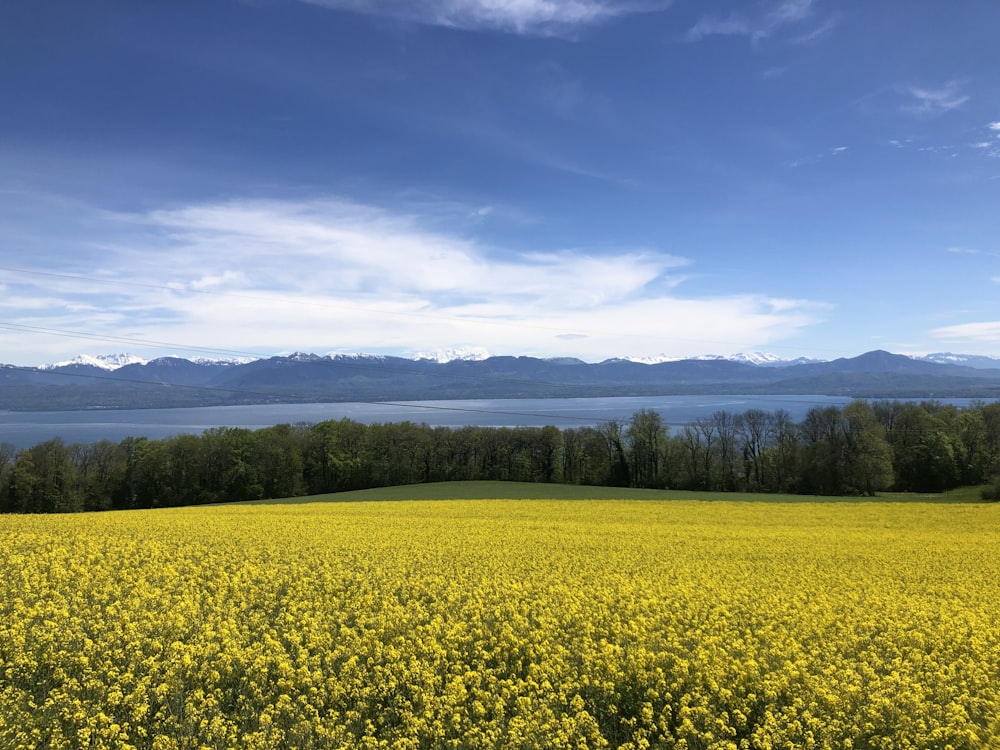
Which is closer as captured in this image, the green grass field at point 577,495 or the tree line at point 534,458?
the green grass field at point 577,495

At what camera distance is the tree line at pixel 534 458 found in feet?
180

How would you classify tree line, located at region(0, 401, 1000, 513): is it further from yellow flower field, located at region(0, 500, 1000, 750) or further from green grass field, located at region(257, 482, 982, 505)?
yellow flower field, located at region(0, 500, 1000, 750)

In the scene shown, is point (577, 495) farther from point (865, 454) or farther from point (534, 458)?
point (865, 454)

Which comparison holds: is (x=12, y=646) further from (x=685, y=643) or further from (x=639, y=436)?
(x=639, y=436)

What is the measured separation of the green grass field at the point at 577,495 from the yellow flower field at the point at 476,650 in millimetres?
27913

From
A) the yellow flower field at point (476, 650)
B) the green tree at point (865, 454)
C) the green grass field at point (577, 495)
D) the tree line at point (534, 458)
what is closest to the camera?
the yellow flower field at point (476, 650)

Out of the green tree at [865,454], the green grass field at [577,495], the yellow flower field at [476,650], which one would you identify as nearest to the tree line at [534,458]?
the green tree at [865,454]

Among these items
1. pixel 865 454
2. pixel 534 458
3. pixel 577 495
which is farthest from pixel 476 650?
pixel 534 458

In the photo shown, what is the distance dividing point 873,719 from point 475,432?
65.5 metres

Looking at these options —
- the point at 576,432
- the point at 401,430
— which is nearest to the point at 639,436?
the point at 576,432

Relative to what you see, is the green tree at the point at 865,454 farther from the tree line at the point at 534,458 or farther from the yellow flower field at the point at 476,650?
the yellow flower field at the point at 476,650

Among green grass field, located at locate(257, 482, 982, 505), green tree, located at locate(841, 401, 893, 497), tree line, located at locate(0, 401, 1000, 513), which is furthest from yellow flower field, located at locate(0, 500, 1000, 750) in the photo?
tree line, located at locate(0, 401, 1000, 513)

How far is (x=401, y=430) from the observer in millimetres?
70125

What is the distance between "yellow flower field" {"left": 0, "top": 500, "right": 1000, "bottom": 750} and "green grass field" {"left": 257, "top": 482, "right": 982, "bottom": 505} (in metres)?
27.9
